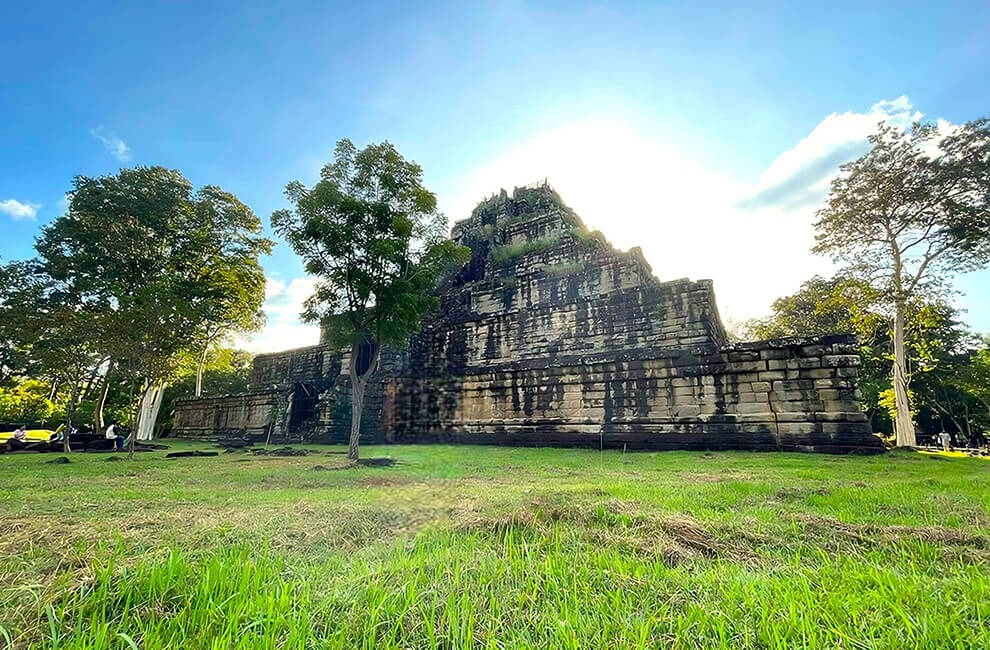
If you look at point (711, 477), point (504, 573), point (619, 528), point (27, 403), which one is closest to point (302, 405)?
point (711, 477)

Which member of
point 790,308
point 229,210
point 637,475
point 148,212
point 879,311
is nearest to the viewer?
point 637,475

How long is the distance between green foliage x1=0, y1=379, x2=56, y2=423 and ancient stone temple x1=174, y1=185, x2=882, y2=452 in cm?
1425

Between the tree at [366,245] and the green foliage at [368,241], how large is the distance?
1.0 inches

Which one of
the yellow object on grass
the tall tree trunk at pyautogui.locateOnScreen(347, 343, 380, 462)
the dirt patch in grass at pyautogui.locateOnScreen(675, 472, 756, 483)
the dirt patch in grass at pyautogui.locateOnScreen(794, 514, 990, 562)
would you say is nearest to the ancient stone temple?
the dirt patch in grass at pyautogui.locateOnScreen(675, 472, 756, 483)

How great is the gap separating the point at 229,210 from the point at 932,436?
1961 inches

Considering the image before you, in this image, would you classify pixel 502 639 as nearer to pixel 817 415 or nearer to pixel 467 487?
pixel 467 487

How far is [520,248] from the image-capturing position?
22.1 m

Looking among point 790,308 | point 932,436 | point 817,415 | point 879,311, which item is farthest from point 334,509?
point 932,436

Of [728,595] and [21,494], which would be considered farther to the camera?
[21,494]

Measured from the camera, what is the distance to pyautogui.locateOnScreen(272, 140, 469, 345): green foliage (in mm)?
11289

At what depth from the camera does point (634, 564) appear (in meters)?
2.30

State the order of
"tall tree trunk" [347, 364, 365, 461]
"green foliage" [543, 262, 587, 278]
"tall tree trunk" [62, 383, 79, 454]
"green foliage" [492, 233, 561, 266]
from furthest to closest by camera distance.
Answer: "green foliage" [492, 233, 561, 266] < "green foliage" [543, 262, 587, 278] < "tall tree trunk" [62, 383, 79, 454] < "tall tree trunk" [347, 364, 365, 461]

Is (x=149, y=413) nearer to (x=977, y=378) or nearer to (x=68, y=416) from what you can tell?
(x=68, y=416)

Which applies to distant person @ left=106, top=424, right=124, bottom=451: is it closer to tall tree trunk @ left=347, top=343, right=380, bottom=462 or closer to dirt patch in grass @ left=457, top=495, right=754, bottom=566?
tall tree trunk @ left=347, top=343, right=380, bottom=462
